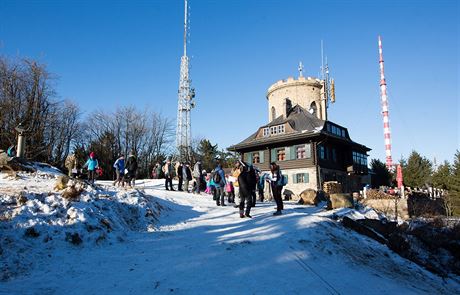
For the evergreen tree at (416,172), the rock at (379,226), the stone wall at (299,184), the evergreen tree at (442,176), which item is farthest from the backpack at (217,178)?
the evergreen tree at (416,172)

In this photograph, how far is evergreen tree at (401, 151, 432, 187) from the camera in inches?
1839

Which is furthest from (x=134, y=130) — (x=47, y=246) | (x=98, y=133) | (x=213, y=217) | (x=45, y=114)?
(x=47, y=246)

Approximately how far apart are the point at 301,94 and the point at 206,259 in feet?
143

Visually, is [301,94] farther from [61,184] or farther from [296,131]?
[61,184]

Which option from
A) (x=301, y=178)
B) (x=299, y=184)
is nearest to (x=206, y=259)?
(x=301, y=178)

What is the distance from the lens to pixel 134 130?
152 feet

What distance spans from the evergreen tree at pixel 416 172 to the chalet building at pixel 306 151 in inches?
371

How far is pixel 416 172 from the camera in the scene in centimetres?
4756

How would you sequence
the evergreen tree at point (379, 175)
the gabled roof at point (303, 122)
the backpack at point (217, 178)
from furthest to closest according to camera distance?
the evergreen tree at point (379, 175) < the gabled roof at point (303, 122) < the backpack at point (217, 178)

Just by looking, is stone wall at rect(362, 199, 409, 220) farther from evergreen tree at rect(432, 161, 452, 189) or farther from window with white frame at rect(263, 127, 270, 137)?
evergreen tree at rect(432, 161, 452, 189)

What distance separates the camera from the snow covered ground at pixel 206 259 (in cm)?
508

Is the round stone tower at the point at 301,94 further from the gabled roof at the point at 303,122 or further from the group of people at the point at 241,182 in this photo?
the group of people at the point at 241,182

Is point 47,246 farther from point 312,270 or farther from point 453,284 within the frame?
point 453,284

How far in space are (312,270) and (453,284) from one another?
4.12m
